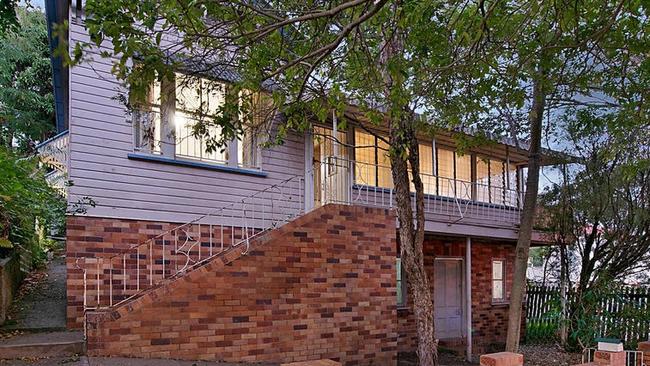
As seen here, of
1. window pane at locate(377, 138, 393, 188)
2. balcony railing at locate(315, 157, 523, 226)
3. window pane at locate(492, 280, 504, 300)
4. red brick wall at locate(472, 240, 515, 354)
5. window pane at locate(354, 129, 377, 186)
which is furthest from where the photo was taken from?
window pane at locate(492, 280, 504, 300)

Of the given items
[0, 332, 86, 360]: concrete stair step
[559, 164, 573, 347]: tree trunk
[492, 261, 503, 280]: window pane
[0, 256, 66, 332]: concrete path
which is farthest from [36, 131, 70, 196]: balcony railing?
[559, 164, 573, 347]: tree trunk

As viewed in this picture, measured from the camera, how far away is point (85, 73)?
782cm

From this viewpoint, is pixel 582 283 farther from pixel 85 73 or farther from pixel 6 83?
pixel 6 83

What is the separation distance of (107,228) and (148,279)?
0.98 meters

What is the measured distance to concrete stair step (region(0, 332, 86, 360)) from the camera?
5.87 metres

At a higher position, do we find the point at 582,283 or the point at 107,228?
the point at 107,228

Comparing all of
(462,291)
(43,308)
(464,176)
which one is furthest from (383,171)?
(43,308)

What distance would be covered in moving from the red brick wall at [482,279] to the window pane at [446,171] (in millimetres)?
1227

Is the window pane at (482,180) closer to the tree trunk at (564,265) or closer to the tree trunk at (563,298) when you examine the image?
the tree trunk at (564,265)

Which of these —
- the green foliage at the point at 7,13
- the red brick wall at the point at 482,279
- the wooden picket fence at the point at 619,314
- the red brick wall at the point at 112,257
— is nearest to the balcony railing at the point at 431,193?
the red brick wall at the point at 482,279

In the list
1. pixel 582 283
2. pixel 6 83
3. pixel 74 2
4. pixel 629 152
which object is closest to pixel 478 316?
pixel 582 283

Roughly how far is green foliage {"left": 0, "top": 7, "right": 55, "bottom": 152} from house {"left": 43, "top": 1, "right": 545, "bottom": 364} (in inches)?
460

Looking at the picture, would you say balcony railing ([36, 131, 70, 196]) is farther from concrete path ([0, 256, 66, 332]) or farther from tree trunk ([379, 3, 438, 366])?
tree trunk ([379, 3, 438, 366])

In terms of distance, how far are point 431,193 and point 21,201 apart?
8.75 meters
